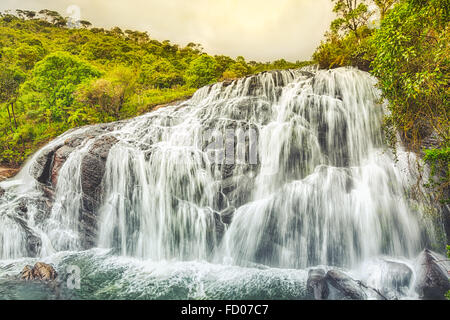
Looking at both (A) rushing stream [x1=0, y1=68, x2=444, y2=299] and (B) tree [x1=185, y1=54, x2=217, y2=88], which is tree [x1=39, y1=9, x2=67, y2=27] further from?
(A) rushing stream [x1=0, y1=68, x2=444, y2=299]

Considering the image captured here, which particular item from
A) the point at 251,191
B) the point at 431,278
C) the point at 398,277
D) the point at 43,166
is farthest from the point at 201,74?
the point at 431,278

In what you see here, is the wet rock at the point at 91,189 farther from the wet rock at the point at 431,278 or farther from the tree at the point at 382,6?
the tree at the point at 382,6

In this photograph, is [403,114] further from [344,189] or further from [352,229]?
[352,229]

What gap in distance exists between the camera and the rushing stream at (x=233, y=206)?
6.04 m

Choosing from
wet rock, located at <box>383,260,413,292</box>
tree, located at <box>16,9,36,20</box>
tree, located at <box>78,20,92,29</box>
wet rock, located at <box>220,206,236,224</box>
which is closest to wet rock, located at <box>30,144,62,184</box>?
wet rock, located at <box>220,206,236,224</box>

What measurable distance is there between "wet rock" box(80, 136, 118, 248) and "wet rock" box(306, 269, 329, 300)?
7.60 m

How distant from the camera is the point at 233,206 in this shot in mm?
7285

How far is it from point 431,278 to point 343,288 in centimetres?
203

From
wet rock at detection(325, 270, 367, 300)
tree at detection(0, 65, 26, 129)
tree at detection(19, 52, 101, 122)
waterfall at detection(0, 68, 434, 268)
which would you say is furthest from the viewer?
tree at detection(19, 52, 101, 122)

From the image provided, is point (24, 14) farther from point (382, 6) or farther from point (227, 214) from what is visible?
point (227, 214)

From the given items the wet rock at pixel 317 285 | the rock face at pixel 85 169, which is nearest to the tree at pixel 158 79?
the rock face at pixel 85 169

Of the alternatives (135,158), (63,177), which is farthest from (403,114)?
(63,177)

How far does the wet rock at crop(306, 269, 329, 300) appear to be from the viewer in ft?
16.8

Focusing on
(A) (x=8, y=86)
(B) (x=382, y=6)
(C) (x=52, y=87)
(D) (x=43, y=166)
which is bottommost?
(D) (x=43, y=166)
